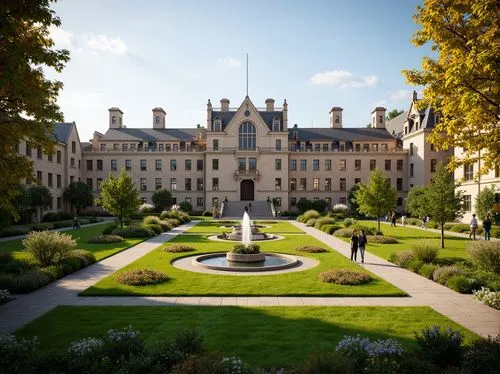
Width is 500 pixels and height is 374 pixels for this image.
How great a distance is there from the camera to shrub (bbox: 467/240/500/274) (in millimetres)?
17266

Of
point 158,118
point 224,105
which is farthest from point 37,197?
point 224,105

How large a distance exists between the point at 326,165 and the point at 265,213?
656 inches

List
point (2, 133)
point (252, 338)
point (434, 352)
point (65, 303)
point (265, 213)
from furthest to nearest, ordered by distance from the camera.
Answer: point (265, 213), point (65, 303), point (2, 133), point (252, 338), point (434, 352)

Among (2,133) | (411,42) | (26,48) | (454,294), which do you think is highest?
(411,42)

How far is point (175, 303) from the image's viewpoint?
44.3ft

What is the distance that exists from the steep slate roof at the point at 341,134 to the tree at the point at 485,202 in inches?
1363

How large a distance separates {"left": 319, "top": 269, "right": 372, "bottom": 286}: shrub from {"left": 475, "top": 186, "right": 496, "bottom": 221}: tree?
27.7 metres

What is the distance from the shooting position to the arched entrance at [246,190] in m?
68.9

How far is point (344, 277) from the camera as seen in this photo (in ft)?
54.0

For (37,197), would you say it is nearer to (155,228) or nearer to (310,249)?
(155,228)

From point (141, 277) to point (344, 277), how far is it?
901cm

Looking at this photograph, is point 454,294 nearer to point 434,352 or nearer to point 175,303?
point 434,352

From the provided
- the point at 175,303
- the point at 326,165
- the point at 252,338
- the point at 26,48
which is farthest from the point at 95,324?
the point at 326,165

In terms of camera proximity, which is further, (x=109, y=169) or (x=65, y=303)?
(x=109, y=169)
